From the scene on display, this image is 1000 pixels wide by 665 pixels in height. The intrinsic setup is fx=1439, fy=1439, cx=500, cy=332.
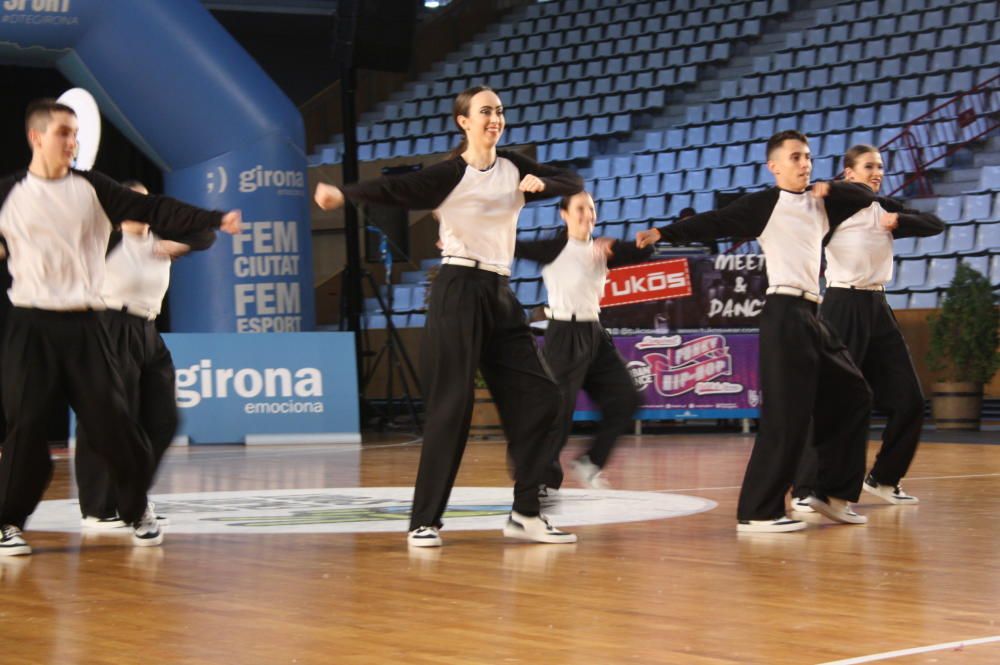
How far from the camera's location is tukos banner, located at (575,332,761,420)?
14.8 metres

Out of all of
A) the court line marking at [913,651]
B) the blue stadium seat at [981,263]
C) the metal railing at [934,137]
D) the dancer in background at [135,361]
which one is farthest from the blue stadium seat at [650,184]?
the court line marking at [913,651]

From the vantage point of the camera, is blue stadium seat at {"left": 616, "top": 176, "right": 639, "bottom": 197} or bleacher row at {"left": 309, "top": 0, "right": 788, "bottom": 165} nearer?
blue stadium seat at {"left": 616, "top": 176, "right": 639, "bottom": 197}

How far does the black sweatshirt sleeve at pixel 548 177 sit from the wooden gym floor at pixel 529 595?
1.47 m

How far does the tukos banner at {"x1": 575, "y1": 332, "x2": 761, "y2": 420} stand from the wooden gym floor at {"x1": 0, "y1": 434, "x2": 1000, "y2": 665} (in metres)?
7.28

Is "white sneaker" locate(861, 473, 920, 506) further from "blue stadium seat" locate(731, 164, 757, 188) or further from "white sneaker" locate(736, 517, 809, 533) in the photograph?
"blue stadium seat" locate(731, 164, 757, 188)

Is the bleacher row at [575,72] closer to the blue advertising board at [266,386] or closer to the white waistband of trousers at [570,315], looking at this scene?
the blue advertising board at [266,386]

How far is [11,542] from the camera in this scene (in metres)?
5.77

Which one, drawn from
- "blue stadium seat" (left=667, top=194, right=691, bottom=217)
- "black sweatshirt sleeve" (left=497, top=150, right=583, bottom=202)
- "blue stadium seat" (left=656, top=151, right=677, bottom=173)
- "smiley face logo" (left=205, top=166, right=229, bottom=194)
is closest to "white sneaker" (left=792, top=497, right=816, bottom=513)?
"black sweatshirt sleeve" (left=497, top=150, right=583, bottom=202)

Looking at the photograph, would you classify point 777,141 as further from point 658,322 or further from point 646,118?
point 646,118

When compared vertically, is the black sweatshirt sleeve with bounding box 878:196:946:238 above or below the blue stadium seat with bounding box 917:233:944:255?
below

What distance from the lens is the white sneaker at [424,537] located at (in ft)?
19.1

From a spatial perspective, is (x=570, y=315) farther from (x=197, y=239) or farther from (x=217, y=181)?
(x=217, y=181)

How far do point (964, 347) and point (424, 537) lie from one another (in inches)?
417

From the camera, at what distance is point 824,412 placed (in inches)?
268
